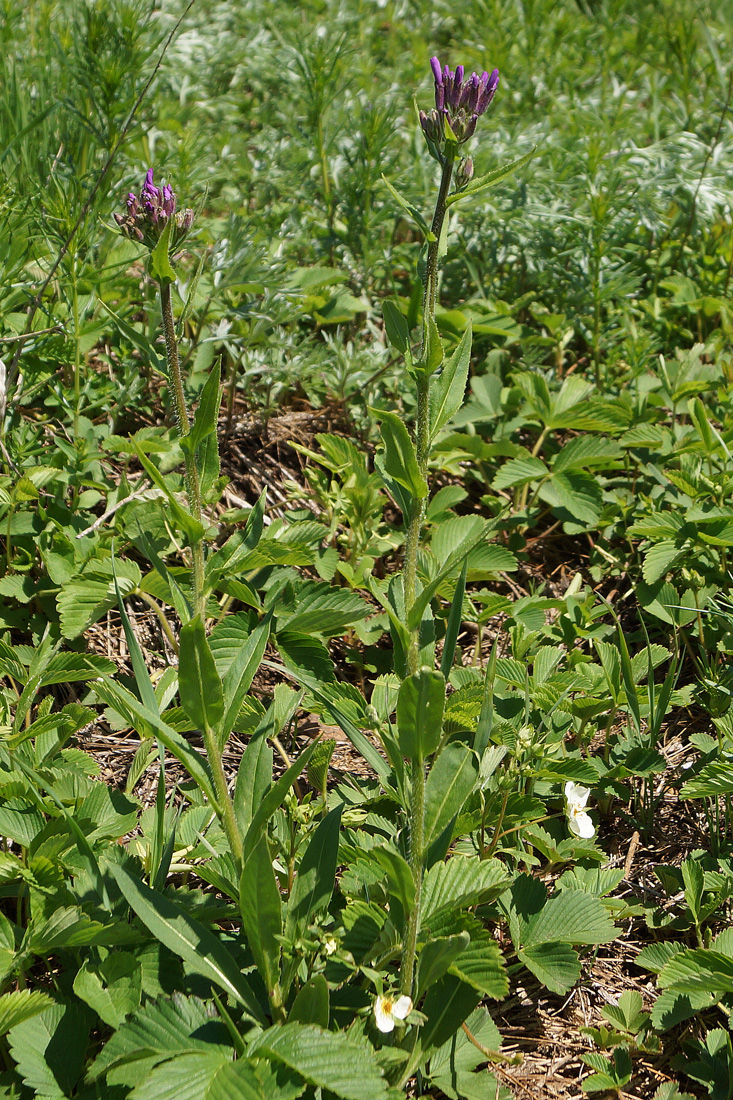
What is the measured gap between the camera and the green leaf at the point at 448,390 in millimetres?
1825

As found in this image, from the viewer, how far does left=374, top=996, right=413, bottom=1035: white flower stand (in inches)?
59.2

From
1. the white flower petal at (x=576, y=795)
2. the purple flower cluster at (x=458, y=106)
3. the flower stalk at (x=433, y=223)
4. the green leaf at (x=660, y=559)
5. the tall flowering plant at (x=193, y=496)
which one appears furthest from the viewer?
the green leaf at (x=660, y=559)

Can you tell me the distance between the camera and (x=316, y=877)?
164cm

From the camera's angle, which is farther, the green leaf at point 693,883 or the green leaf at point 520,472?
the green leaf at point 520,472

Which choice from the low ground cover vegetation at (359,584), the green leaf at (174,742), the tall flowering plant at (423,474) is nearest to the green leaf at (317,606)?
the low ground cover vegetation at (359,584)

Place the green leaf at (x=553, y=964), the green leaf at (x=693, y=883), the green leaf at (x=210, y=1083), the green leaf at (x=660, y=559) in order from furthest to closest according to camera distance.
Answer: the green leaf at (x=660, y=559) < the green leaf at (x=693, y=883) < the green leaf at (x=553, y=964) < the green leaf at (x=210, y=1083)

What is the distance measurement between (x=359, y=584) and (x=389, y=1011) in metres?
1.33

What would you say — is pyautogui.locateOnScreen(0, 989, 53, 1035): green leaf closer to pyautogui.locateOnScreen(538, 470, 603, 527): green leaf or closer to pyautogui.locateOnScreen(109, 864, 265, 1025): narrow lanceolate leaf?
pyautogui.locateOnScreen(109, 864, 265, 1025): narrow lanceolate leaf

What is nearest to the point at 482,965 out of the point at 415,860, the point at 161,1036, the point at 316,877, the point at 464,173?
the point at 415,860

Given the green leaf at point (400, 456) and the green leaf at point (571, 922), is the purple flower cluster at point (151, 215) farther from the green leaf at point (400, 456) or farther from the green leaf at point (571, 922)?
the green leaf at point (571, 922)

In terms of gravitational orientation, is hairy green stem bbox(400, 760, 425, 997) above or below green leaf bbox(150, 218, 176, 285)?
below

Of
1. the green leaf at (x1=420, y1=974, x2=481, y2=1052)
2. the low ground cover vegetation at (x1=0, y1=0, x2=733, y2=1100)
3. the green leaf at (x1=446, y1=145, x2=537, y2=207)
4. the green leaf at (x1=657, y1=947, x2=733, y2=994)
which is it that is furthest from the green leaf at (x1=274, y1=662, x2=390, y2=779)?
the green leaf at (x1=446, y1=145, x2=537, y2=207)

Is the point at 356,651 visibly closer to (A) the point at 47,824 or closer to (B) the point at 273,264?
(A) the point at 47,824

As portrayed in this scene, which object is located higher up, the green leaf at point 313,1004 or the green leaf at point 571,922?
the green leaf at point 313,1004
